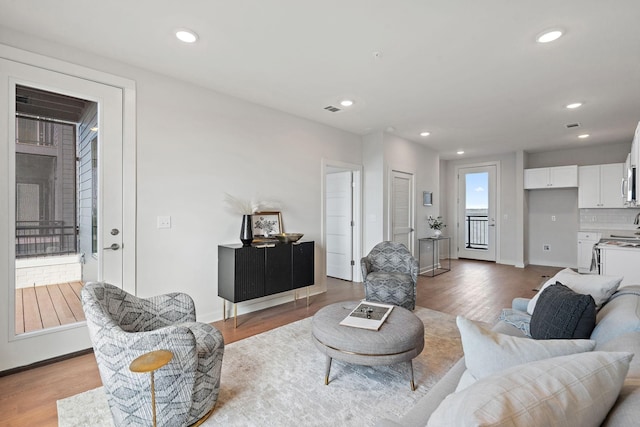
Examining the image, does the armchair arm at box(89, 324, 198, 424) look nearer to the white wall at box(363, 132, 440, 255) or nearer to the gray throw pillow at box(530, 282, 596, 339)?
the gray throw pillow at box(530, 282, 596, 339)

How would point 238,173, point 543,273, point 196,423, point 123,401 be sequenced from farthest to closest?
point 543,273, point 238,173, point 196,423, point 123,401

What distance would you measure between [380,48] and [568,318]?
7.47ft

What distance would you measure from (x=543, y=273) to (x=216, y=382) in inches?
263

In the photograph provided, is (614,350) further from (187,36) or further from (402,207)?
(402,207)

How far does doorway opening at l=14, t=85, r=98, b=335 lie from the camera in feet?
8.19

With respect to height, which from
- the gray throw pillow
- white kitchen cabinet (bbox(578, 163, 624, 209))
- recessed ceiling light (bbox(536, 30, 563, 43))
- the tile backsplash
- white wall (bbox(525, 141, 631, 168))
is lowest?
the gray throw pillow

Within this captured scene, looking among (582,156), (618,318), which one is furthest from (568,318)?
(582,156)

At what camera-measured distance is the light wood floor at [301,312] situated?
6.72 feet

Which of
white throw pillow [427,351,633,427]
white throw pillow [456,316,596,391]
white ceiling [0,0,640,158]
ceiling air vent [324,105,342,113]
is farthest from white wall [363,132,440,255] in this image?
white throw pillow [427,351,633,427]

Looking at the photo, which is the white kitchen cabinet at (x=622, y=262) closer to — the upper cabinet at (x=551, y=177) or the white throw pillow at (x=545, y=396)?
the upper cabinet at (x=551, y=177)

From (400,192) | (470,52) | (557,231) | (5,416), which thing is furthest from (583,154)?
(5,416)

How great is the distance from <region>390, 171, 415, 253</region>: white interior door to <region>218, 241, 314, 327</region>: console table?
2173 millimetres

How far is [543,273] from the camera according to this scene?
6281 mm

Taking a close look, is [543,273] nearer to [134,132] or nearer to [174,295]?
[174,295]
